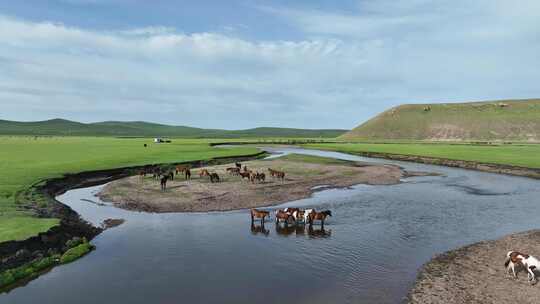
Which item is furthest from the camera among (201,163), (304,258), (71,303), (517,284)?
(201,163)

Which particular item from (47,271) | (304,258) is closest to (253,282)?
(304,258)

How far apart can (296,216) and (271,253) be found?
514cm

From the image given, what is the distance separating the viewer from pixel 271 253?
17094 millimetres

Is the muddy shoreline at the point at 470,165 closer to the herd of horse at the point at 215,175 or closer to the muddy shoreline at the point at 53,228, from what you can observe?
the herd of horse at the point at 215,175

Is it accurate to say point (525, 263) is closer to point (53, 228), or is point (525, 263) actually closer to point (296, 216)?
point (296, 216)

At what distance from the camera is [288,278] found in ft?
46.8

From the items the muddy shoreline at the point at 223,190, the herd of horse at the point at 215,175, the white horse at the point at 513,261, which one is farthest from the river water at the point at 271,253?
the herd of horse at the point at 215,175

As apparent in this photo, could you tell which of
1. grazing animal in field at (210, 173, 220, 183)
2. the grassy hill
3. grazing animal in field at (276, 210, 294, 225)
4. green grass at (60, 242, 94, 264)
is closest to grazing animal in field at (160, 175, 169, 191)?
grazing animal in field at (210, 173, 220, 183)

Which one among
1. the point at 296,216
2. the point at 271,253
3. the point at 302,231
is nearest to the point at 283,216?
the point at 296,216

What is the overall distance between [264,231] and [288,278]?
6.55m

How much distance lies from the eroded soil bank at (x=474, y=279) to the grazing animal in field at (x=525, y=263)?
0.25 m

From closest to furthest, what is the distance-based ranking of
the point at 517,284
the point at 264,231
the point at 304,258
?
the point at 517,284 < the point at 304,258 < the point at 264,231

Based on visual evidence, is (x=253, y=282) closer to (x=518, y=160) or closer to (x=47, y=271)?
(x=47, y=271)

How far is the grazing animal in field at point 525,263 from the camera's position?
13562 millimetres
